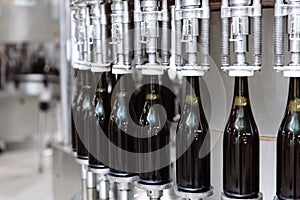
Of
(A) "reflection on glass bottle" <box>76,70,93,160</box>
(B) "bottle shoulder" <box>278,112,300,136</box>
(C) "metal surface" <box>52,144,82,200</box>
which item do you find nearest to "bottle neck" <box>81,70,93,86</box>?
(A) "reflection on glass bottle" <box>76,70,93,160</box>

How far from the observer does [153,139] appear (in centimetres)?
89

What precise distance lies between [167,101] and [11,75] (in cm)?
406

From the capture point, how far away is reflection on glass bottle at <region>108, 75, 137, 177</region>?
36.4 inches

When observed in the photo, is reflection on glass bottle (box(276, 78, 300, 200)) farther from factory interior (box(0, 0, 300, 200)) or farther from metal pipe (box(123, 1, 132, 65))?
metal pipe (box(123, 1, 132, 65))

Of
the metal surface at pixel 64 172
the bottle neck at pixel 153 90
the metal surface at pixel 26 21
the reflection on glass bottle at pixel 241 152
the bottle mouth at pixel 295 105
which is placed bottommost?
the metal surface at pixel 64 172

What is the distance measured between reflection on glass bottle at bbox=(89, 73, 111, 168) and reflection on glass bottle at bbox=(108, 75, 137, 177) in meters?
0.04

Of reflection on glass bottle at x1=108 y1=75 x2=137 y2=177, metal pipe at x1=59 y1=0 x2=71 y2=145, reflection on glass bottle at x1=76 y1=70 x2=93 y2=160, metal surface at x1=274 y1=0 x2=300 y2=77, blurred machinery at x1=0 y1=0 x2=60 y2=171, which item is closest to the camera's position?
metal surface at x1=274 y1=0 x2=300 y2=77

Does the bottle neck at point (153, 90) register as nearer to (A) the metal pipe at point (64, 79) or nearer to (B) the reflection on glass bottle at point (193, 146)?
(B) the reflection on glass bottle at point (193, 146)

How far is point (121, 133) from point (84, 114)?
0.16m

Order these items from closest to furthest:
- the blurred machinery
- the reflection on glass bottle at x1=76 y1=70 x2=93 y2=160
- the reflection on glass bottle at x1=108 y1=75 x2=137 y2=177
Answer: the reflection on glass bottle at x1=108 y1=75 x2=137 y2=177
the reflection on glass bottle at x1=76 y1=70 x2=93 y2=160
the blurred machinery

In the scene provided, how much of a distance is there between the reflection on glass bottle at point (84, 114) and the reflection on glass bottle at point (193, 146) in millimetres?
272

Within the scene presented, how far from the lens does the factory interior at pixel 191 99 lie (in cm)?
76

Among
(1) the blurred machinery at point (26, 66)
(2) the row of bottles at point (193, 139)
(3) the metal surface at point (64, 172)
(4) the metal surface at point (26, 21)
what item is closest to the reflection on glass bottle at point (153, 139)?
(2) the row of bottles at point (193, 139)

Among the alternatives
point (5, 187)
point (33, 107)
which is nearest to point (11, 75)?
point (33, 107)
